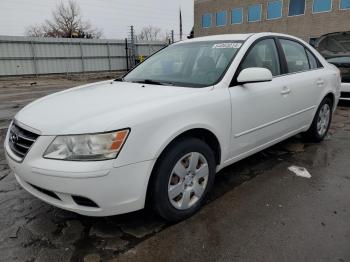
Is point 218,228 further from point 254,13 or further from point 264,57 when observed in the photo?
point 254,13

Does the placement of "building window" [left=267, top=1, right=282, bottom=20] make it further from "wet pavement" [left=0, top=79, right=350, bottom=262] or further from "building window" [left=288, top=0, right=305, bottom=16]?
"wet pavement" [left=0, top=79, right=350, bottom=262]

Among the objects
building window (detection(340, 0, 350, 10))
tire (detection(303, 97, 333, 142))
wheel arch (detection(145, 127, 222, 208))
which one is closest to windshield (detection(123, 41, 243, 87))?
wheel arch (detection(145, 127, 222, 208))

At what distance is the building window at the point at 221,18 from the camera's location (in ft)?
104

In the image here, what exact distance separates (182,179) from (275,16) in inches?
1109

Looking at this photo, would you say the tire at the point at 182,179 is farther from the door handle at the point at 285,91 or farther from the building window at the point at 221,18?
the building window at the point at 221,18

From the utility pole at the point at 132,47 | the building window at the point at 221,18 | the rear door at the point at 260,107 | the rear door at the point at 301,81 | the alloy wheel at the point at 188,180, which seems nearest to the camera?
the alloy wheel at the point at 188,180

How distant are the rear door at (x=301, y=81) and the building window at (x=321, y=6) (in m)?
22.8

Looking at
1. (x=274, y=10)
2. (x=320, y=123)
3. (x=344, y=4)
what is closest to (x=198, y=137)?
(x=320, y=123)

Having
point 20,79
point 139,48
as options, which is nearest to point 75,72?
point 20,79

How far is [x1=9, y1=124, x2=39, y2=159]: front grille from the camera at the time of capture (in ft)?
7.51

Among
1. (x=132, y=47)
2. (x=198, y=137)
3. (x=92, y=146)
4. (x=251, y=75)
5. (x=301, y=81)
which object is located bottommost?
(x=198, y=137)

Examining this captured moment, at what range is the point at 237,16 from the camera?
30.4 meters

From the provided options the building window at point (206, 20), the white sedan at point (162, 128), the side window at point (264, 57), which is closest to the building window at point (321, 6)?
the building window at point (206, 20)

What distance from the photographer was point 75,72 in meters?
22.1
